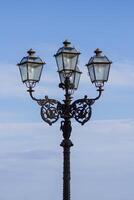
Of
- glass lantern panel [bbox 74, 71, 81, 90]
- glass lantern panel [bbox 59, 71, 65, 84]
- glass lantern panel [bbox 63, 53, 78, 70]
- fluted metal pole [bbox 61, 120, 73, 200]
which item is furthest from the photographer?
glass lantern panel [bbox 74, 71, 81, 90]

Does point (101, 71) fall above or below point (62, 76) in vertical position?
above

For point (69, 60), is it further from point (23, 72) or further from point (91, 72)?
point (23, 72)

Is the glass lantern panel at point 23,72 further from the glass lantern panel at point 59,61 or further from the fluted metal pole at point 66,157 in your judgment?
the fluted metal pole at point 66,157

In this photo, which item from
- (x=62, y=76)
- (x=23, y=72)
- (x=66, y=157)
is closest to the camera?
(x=66, y=157)

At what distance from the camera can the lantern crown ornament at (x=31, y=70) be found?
25344 mm

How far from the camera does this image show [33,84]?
25.5 m

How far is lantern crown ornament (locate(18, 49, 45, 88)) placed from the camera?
2534cm

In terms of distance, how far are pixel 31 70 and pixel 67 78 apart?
2.31 feet

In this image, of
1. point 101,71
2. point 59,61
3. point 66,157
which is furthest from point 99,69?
point 66,157

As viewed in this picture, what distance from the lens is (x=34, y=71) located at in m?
25.4

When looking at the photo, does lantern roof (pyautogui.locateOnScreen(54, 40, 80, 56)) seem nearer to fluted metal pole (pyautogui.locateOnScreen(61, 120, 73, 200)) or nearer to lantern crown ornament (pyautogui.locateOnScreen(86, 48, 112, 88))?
lantern crown ornament (pyautogui.locateOnScreen(86, 48, 112, 88))

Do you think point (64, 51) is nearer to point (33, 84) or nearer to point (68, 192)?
point (33, 84)

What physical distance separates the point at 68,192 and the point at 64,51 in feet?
8.72

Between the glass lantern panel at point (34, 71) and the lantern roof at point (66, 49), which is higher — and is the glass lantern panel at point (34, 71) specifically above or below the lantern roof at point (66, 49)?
below
